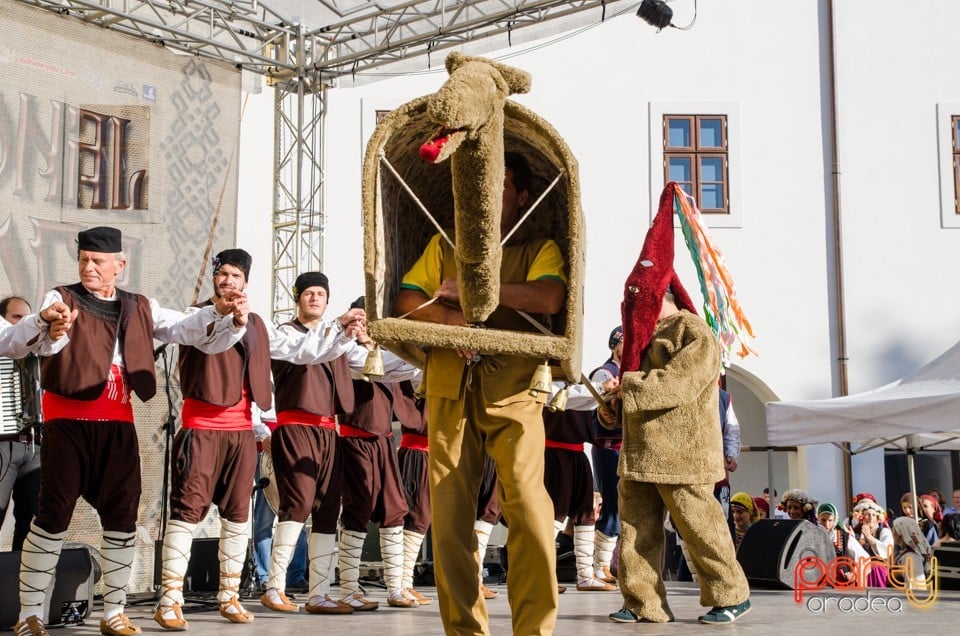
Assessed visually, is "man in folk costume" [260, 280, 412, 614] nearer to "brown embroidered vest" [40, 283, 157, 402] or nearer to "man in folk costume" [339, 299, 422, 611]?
"man in folk costume" [339, 299, 422, 611]

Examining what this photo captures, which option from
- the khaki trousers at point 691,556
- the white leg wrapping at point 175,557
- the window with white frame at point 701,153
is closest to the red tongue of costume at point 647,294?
the khaki trousers at point 691,556

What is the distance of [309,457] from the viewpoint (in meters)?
6.19

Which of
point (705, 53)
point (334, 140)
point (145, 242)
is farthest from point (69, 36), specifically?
point (705, 53)

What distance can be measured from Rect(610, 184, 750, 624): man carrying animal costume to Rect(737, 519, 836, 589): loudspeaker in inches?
84.7

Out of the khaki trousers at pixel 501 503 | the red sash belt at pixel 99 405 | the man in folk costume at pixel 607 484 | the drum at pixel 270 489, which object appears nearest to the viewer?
the khaki trousers at pixel 501 503

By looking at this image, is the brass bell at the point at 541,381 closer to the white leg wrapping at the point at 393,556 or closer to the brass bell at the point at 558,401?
the brass bell at the point at 558,401

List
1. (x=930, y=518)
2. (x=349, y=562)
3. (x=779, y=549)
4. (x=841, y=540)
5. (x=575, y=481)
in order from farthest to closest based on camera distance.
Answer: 1. (x=930, y=518)
2. (x=841, y=540)
3. (x=575, y=481)
4. (x=779, y=549)
5. (x=349, y=562)

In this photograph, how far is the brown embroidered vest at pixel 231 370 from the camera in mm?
5516

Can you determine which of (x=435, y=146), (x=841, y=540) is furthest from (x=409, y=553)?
(x=841, y=540)

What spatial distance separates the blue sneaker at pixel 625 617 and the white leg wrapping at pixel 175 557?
2.04 m

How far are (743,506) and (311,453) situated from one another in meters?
6.12

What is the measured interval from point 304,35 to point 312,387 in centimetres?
670

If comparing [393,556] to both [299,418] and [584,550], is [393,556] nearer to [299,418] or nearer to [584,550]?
[299,418]

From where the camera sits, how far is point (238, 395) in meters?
5.64
